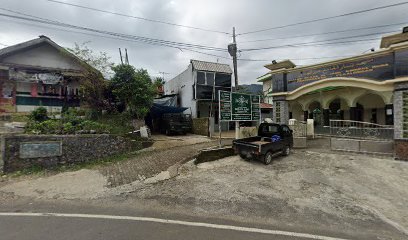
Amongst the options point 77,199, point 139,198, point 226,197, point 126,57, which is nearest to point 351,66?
point 226,197

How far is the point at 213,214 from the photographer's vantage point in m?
5.42

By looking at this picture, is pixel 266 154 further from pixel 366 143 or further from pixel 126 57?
pixel 126 57

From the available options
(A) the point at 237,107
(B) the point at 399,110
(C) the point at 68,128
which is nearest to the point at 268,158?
(A) the point at 237,107

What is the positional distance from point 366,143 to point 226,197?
30.1 feet

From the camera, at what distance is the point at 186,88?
73.6ft

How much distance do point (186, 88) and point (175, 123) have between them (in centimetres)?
599

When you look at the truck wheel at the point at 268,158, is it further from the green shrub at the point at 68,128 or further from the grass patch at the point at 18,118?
the grass patch at the point at 18,118

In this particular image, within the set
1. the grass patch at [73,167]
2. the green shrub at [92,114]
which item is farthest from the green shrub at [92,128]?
the green shrub at [92,114]

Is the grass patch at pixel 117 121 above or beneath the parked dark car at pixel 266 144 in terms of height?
above

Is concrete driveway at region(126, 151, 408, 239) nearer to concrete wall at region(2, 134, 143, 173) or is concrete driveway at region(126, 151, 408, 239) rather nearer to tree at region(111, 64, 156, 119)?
concrete wall at region(2, 134, 143, 173)

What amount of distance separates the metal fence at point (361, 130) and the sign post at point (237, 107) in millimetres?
5178

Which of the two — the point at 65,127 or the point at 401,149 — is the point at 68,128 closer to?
the point at 65,127

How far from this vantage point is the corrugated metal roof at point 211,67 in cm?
2094

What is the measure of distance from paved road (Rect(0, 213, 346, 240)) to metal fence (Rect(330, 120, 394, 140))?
10.0m
